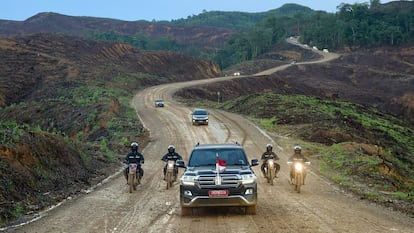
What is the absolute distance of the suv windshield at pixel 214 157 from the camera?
14.7 meters

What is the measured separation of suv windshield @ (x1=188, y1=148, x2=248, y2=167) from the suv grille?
3.78 feet

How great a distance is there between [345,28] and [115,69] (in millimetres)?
91665

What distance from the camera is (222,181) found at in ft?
43.7

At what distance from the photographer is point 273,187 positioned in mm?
19422

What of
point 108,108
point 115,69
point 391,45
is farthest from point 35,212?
point 391,45

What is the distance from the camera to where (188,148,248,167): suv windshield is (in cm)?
1468

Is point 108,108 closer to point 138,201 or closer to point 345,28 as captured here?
point 138,201

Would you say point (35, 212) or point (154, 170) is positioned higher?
point (35, 212)

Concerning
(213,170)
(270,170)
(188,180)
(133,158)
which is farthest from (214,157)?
(270,170)

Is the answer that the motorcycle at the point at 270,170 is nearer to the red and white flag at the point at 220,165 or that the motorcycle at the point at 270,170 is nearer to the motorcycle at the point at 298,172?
the motorcycle at the point at 298,172

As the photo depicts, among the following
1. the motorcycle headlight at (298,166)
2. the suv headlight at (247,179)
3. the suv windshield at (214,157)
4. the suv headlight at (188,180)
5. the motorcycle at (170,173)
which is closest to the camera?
the suv headlight at (247,179)

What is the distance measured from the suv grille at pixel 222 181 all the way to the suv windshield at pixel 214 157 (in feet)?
3.78

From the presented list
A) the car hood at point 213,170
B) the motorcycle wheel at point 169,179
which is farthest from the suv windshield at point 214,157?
the motorcycle wheel at point 169,179

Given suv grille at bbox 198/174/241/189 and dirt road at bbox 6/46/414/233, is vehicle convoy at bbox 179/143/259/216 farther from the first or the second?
dirt road at bbox 6/46/414/233
